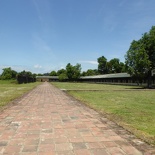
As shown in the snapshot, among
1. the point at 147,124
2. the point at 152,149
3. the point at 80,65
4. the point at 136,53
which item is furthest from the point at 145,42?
the point at 80,65

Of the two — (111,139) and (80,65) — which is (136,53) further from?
(80,65)

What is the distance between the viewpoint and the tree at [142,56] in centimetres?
3447

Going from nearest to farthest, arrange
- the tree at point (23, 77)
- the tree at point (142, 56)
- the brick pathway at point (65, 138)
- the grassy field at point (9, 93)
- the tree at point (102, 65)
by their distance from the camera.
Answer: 1. the brick pathway at point (65, 138)
2. the grassy field at point (9, 93)
3. the tree at point (142, 56)
4. the tree at point (23, 77)
5. the tree at point (102, 65)

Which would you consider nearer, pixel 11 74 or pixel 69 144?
pixel 69 144

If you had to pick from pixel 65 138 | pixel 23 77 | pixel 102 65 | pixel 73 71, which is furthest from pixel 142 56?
pixel 102 65

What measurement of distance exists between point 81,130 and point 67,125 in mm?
676

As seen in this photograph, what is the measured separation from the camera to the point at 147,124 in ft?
20.8

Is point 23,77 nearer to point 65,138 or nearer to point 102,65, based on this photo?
point 65,138

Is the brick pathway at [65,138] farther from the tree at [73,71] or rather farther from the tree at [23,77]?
the tree at [73,71]

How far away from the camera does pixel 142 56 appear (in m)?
34.7

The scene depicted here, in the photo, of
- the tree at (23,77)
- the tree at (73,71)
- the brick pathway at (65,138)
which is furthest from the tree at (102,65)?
the brick pathway at (65,138)

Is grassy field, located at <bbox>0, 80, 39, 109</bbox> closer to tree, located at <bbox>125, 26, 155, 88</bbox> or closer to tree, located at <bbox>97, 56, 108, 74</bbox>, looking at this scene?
tree, located at <bbox>125, 26, 155, 88</bbox>

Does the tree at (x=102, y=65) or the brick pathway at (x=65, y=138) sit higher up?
the tree at (x=102, y=65)

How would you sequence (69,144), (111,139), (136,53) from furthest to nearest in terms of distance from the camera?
(136,53)
(111,139)
(69,144)
